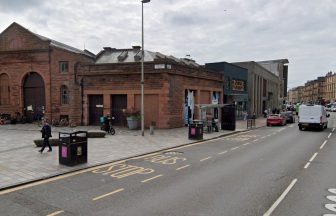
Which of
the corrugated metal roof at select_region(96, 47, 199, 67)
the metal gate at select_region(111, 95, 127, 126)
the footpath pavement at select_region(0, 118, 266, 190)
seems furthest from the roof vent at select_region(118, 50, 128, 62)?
the footpath pavement at select_region(0, 118, 266, 190)

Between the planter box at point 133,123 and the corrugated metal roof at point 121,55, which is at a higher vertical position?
the corrugated metal roof at point 121,55

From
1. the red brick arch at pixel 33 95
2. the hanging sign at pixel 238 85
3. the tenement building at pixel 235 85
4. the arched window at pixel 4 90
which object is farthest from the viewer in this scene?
the hanging sign at pixel 238 85

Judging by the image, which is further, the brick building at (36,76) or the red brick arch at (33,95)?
the red brick arch at (33,95)

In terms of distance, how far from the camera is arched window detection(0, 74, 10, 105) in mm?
35000

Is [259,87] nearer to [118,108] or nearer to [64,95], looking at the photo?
[118,108]

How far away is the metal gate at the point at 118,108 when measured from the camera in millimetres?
30625

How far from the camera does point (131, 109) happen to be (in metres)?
29.7

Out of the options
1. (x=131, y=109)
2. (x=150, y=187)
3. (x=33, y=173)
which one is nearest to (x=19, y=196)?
(x=33, y=173)

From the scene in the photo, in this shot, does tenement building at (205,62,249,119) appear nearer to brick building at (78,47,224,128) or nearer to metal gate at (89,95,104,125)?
brick building at (78,47,224,128)

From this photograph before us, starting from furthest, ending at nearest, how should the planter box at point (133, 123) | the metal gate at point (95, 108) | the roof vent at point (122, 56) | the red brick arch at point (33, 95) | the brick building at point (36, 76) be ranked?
the roof vent at point (122, 56)
the red brick arch at point (33, 95)
the brick building at point (36, 76)
the metal gate at point (95, 108)
the planter box at point (133, 123)

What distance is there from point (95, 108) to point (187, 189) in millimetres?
23945

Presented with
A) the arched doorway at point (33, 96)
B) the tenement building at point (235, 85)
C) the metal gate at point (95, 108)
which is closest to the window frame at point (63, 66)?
the arched doorway at point (33, 96)

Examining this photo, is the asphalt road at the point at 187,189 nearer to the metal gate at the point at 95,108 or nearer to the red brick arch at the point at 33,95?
the metal gate at the point at 95,108

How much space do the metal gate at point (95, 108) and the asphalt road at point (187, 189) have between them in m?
18.0
